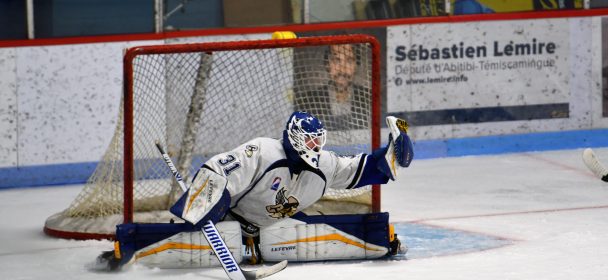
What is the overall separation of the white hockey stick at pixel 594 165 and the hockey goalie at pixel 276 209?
212cm

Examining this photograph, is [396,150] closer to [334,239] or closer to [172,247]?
[334,239]

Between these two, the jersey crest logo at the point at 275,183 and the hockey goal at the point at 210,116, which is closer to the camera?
the jersey crest logo at the point at 275,183

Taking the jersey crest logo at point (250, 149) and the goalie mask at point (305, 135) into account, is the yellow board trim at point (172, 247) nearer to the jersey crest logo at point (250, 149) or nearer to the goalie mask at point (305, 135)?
the jersey crest logo at point (250, 149)

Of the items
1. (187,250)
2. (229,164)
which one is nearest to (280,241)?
(187,250)

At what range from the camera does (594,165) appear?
753cm

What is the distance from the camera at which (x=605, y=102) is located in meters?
8.82

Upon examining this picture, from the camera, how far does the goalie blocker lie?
5.47m

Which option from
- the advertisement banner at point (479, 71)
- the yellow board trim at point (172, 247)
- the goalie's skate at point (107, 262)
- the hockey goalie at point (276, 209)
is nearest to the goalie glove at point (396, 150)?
the hockey goalie at point (276, 209)

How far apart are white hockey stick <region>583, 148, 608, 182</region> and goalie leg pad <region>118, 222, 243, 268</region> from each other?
8.98 feet

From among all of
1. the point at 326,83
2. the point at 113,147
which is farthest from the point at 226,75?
the point at 113,147

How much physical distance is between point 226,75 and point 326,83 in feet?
1.83

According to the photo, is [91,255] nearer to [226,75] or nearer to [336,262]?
[336,262]

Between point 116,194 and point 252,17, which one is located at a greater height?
point 252,17

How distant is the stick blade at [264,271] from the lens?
524 cm
